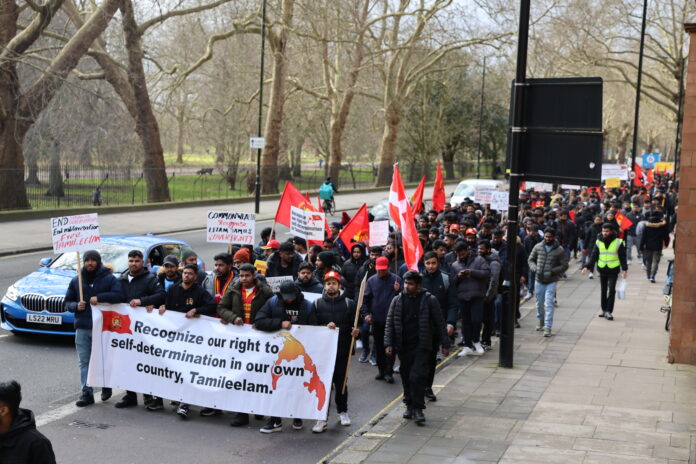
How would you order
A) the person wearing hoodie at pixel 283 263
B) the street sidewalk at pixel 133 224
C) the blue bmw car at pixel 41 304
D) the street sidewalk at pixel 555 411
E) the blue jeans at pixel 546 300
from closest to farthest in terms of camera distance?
the street sidewalk at pixel 555 411 → the blue bmw car at pixel 41 304 → the person wearing hoodie at pixel 283 263 → the blue jeans at pixel 546 300 → the street sidewalk at pixel 133 224

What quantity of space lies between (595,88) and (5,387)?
8.20 meters

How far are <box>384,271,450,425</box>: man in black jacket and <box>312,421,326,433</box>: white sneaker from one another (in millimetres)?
842

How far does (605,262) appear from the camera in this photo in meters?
15.1

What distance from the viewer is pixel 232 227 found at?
13.6 metres

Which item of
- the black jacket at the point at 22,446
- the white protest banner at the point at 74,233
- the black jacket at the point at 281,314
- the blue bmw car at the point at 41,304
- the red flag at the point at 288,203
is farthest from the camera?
the red flag at the point at 288,203

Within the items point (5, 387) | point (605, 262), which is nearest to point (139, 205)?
point (605, 262)

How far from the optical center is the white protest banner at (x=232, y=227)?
13.6 m

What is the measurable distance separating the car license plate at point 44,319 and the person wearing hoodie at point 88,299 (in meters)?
2.10

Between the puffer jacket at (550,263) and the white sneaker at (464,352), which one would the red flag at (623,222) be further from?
the white sneaker at (464,352)

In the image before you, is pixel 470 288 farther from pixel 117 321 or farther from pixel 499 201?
pixel 499 201

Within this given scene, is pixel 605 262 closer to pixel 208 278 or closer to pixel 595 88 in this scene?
pixel 595 88

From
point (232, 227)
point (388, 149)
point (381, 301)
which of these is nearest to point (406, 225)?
point (381, 301)

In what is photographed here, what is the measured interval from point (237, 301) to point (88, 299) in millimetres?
1660

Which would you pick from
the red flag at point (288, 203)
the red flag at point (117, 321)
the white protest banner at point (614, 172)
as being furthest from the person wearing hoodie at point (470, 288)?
the white protest banner at point (614, 172)
